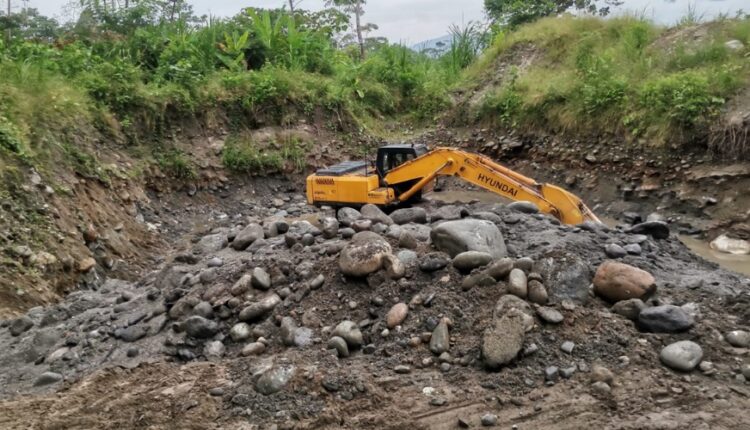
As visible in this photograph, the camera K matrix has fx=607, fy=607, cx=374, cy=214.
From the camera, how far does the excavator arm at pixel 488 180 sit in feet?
19.9

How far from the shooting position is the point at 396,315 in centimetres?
382

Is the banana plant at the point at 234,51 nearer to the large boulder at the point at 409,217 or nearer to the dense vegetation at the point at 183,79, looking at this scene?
the dense vegetation at the point at 183,79

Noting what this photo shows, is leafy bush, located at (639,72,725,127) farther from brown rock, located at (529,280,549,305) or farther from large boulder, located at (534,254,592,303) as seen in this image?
brown rock, located at (529,280,549,305)

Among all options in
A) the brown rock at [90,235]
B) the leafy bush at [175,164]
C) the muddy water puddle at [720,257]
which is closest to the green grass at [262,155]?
the leafy bush at [175,164]

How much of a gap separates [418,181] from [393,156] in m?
0.49

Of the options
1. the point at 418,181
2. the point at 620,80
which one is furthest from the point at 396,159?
the point at 620,80

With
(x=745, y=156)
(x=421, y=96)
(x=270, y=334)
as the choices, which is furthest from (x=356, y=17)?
(x=270, y=334)

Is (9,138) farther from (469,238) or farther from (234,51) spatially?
(234,51)

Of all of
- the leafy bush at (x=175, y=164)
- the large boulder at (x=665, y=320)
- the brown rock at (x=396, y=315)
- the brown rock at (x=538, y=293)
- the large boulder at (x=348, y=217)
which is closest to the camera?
the large boulder at (x=665, y=320)

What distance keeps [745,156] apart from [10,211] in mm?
8962

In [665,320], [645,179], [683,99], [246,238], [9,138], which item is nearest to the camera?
[665,320]

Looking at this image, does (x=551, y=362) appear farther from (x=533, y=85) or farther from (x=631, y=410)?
(x=533, y=85)

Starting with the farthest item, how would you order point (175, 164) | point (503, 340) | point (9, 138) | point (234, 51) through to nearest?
point (234, 51), point (175, 164), point (9, 138), point (503, 340)

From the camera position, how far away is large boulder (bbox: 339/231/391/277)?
4164 millimetres
